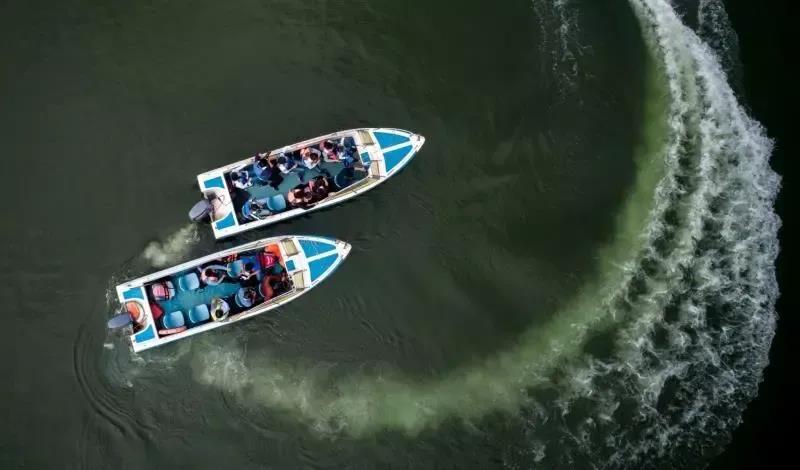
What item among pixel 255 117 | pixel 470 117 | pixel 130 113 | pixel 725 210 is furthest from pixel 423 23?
pixel 725 210

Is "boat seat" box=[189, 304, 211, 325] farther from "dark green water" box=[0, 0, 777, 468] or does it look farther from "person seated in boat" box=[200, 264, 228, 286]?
"dark green water" box=[0, 0, 777, 468]

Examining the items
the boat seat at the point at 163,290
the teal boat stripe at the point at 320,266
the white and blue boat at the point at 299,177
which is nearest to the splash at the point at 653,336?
the boat seat at the point at 163,290

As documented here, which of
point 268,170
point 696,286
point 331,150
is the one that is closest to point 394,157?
point 331,150

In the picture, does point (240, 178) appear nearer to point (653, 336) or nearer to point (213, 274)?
point (213, 274)

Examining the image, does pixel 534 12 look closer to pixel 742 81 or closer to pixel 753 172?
pixel 742 81

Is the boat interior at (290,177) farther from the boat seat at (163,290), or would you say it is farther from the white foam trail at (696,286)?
the white foam trail at (696,286)

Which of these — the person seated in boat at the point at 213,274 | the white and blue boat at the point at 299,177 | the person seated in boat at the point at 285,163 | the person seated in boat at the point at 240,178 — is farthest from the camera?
the person seated in boat at the point at 285,163

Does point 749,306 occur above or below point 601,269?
below
